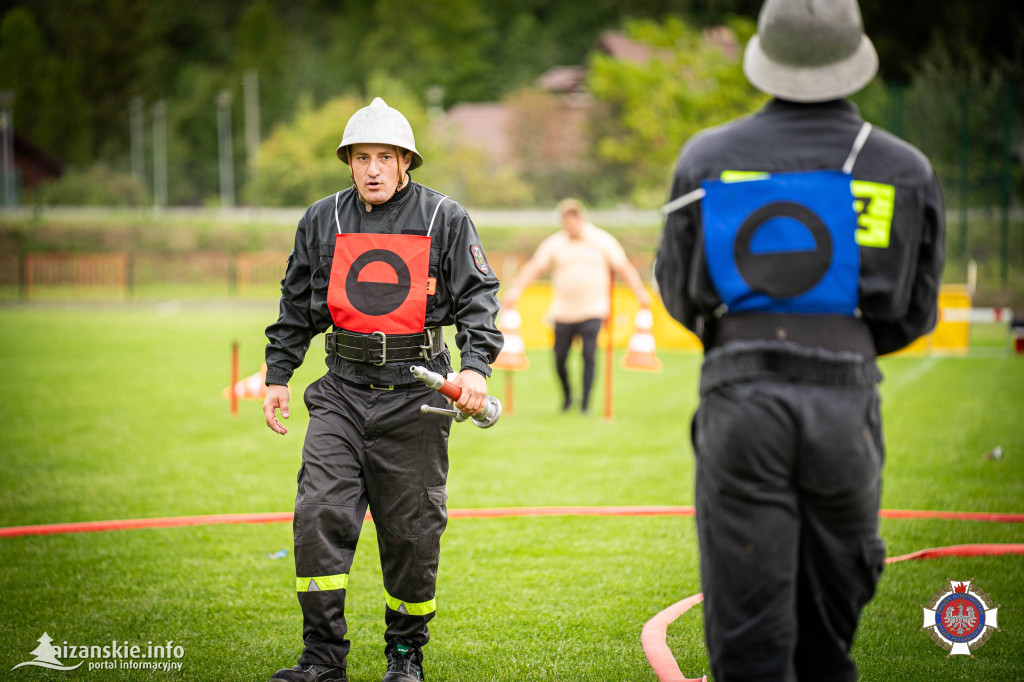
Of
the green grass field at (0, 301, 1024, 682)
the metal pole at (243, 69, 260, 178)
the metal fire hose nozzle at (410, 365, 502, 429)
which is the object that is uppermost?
the metal pole at (243, 69, 260, 178)

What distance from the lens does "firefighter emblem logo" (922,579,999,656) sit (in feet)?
14.5

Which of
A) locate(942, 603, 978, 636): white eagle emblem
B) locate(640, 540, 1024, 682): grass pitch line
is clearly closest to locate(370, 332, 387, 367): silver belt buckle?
locate(640, 540, 1024, 682): grass pitch line

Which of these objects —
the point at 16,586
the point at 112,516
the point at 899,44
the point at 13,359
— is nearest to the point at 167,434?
the point at 112,516

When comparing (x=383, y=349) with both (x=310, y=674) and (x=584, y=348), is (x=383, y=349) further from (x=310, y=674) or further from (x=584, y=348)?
(x=584, y=348)

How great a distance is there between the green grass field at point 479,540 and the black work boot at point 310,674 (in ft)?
1.07

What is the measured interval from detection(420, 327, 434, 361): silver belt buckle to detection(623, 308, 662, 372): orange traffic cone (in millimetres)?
8222

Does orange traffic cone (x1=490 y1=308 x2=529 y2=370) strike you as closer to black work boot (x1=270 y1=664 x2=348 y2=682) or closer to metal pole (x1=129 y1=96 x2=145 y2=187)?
black work boot (x1=270 y1=664 x2=348 y2=682)

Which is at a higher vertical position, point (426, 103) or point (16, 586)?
point (426, 103)

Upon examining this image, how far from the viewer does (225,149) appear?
246 ft

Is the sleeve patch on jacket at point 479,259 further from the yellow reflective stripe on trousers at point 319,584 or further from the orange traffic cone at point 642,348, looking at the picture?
the orange traffic cone at point 642,348

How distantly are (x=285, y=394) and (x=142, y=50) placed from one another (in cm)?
8224

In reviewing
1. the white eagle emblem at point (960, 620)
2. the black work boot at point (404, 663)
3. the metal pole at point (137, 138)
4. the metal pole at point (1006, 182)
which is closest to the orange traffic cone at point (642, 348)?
the white eagle emblem at point (960, 620)

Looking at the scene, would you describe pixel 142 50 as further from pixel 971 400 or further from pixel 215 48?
pixel 971 400

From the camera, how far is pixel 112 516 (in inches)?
271
